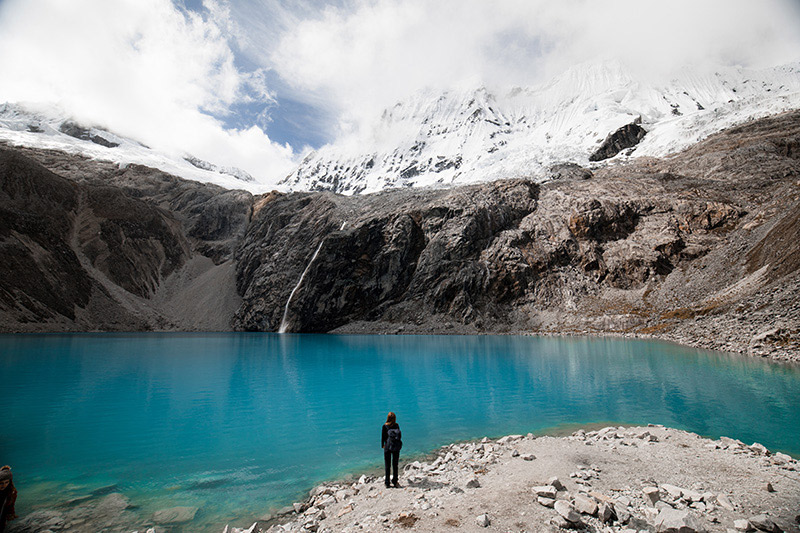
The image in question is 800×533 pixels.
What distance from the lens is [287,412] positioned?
1869cm

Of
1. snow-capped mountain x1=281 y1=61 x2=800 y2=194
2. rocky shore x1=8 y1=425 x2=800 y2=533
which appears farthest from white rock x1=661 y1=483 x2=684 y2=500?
snow-capped mountain x1=281 y1=61 x2=800 y2=194

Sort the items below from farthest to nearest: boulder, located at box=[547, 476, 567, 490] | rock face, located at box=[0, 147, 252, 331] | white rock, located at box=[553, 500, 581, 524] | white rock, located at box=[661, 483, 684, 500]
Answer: rock face, located at box=[0, 147, 252, 331] → boulder, located at box=[547, 476, 567, 490] → white rock, located at box=[661, 483, 684, 500] → white rock, located at box=[553, 500, 581, 524]

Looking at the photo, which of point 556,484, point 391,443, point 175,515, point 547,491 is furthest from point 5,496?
point 556,484

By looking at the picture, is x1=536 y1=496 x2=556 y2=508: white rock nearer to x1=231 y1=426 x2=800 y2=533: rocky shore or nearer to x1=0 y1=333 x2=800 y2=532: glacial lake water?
x1=231 y1=426 x2=800 y2=533: rocky shore

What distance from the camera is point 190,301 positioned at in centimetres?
9344

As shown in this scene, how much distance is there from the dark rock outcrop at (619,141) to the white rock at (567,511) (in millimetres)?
147113

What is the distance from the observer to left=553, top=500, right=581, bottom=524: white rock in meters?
6.72

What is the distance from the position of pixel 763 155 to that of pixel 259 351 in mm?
103218

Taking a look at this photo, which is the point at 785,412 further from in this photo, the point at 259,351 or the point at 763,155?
the point at 763,155

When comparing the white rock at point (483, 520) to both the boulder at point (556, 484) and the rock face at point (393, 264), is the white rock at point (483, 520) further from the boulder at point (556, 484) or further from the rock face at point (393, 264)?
the rock face at point (393, 264)

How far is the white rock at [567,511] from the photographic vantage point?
6.72 meters

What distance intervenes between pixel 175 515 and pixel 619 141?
160 metres

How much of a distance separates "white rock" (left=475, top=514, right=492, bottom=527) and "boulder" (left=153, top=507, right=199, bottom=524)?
6404 millimetres

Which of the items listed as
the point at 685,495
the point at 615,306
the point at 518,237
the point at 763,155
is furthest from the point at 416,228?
the point at 685,495
